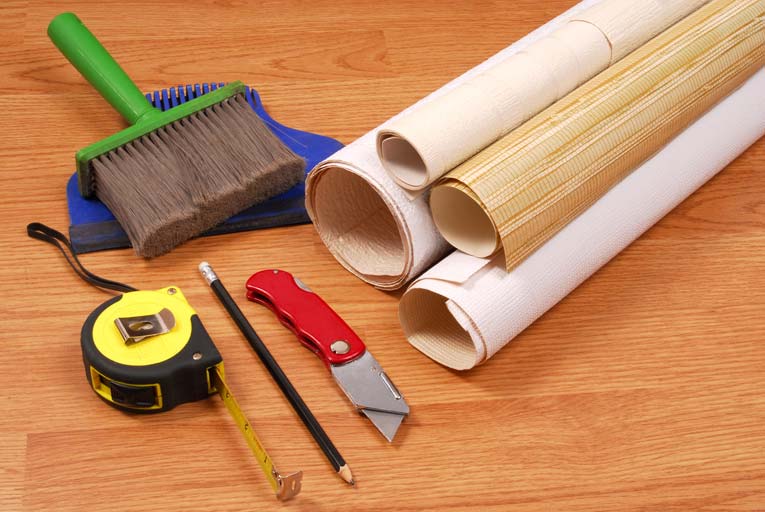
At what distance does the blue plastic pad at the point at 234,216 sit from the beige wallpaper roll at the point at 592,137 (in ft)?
0.87

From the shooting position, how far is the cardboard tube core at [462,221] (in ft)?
3.37

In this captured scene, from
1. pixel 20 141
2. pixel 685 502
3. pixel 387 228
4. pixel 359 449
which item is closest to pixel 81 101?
pixel 20 141

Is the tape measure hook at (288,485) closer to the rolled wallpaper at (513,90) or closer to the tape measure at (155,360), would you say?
the tape measure at (155,360)

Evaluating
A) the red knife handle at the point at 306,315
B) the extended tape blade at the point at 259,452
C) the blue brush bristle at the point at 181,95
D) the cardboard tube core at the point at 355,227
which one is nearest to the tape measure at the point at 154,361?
the extended tape blade at the point at 259,452

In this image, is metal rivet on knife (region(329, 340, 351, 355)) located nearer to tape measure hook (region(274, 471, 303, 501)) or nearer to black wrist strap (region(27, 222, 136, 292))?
tape measure hook (region(274, 471, 303, 501))

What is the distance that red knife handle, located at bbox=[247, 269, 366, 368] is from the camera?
1035mm

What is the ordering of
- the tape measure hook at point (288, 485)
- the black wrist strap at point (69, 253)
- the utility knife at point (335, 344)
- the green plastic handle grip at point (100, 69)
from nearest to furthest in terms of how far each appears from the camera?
1. the tape measure hook at point (288, 485)
2. the utility knife at point (335, 344)
3. the black wrist strap at point (69, 253)
4. the green plastic handle grip at point (100, 69)

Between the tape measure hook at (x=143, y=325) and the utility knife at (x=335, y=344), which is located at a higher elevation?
the tape measure hook at (x=143, y=325)

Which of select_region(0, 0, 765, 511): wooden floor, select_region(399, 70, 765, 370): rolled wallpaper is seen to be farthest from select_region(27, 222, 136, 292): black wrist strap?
select_region(399, 70, 765, 370): rolled wallpaper

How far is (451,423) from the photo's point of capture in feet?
3.32

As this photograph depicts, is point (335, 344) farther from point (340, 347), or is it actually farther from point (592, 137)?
point (592, 137)

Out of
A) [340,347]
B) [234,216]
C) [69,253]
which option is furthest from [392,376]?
[69,253]

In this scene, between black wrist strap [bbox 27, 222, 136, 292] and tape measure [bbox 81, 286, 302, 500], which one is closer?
tape measure [bbox 81, 286, 302, 500]

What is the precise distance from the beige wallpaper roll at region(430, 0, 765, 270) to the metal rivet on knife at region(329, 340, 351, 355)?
0.55 feet
